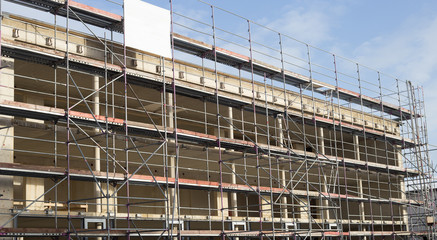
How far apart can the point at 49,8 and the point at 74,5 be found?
88 centimetres

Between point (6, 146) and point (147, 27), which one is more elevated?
point (147, 27)

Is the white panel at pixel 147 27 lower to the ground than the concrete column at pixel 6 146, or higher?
higher

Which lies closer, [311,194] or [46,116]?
[46,116]

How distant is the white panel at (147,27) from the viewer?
22.6 metres

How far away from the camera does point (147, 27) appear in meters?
23.2

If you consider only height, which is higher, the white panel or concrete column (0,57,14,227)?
the white panel

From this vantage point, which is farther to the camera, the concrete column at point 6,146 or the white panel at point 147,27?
the white panel at point 147,27

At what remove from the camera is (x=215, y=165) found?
32.3 m

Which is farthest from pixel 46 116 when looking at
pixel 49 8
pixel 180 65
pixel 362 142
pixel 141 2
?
pixel 362 142

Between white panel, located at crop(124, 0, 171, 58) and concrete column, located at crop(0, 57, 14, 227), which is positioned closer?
concrete column, located at crop(0, 57, 14, 227)

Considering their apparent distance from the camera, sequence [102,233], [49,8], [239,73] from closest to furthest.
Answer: [102,233]
[49,8]
[239,73]

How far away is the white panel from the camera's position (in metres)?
22.6

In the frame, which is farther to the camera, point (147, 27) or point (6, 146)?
point (147, 27)

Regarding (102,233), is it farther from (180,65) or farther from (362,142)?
(362,142)
